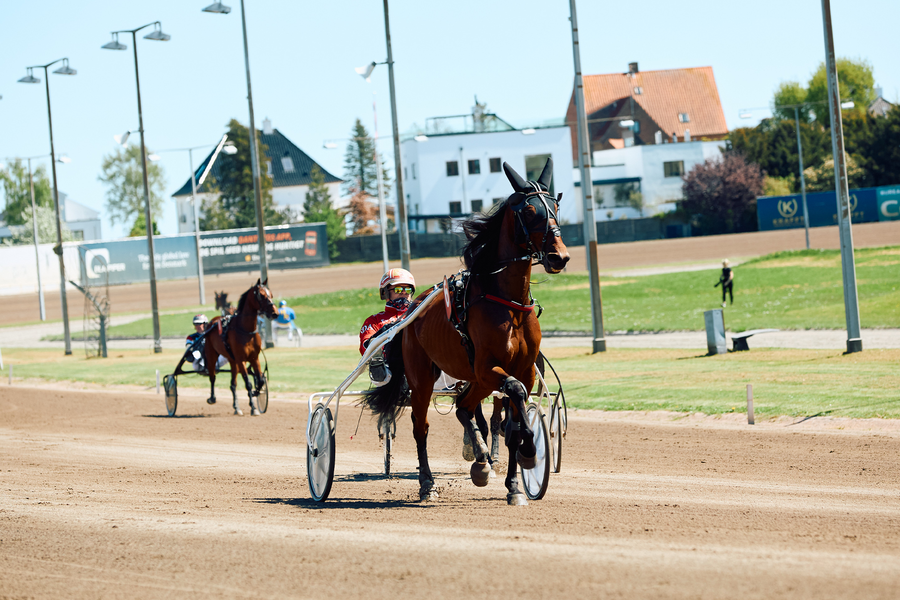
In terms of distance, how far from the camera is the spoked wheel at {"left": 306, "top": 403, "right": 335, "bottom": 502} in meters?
7.70

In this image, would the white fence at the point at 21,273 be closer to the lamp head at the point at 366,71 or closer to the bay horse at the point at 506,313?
the lamp head at the point at 366,71

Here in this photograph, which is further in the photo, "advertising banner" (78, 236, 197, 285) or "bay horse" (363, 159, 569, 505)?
"advertising banner" (78, 236, 197, 285)

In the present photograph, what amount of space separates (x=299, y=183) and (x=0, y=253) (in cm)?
3524

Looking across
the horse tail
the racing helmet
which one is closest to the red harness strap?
the horse tail

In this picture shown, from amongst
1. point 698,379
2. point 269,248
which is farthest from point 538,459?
point 269,248

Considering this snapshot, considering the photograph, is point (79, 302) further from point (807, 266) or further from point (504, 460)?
point (504, 460)

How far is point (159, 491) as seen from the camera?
335 inches

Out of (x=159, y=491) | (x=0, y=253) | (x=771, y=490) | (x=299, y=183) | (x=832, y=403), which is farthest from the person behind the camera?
(x=299, y=183)

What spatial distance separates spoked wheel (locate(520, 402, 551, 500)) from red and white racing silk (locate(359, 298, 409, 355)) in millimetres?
2207

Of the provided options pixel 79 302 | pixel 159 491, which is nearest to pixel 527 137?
pixel 79 302

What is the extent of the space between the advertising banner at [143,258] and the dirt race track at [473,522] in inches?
2004

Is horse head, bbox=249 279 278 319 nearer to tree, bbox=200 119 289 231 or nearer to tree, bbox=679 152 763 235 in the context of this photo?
tree, bbox=679 152 763 235

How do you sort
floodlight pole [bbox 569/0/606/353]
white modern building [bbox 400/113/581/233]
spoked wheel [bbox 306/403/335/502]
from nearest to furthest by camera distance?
spoked wheel [bbox 306/403/335/502] < floodlight pole [bbox 569/0/606/353] < white modern building [bbox 400/113/581/233]

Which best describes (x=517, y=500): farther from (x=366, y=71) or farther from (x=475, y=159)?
(x=475, y=159)
